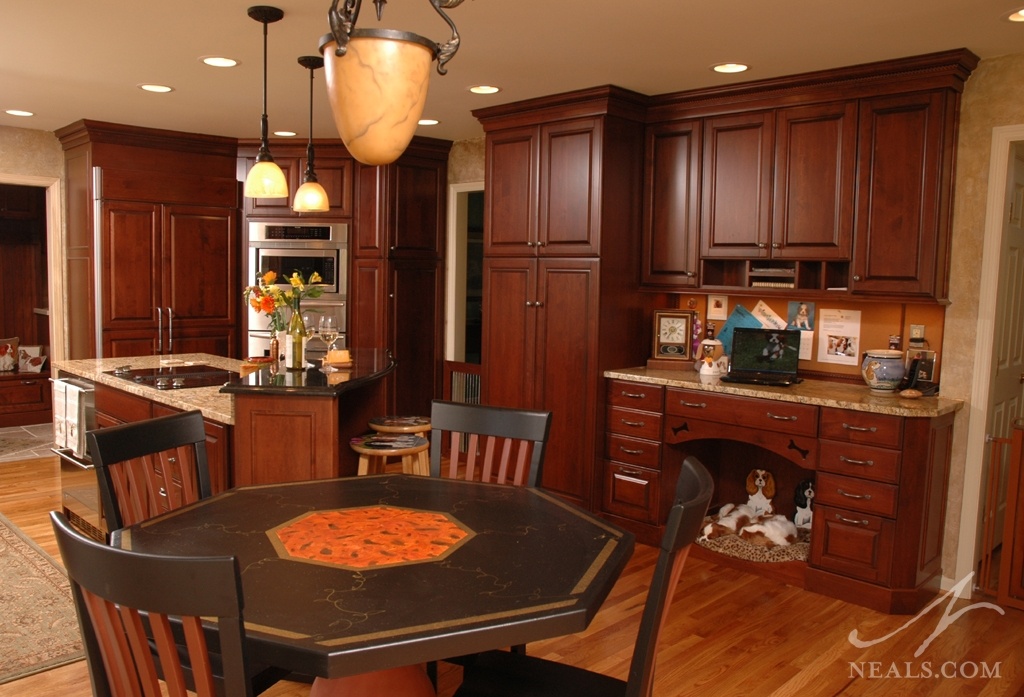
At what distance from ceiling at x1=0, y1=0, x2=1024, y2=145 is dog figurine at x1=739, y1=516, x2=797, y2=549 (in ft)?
7.17

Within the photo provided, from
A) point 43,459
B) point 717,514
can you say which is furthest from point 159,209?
point 717,514

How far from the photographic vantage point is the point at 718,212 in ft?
14.0

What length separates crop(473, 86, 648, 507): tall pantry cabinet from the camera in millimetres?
4344

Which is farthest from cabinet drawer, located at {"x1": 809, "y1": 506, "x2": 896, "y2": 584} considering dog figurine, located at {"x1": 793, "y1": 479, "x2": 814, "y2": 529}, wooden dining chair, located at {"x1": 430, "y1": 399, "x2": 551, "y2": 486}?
wooden dining chair, located at {"x1": 430, "y1": 399, "x2": 551, "y2": 486}

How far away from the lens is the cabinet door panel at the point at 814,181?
381cm

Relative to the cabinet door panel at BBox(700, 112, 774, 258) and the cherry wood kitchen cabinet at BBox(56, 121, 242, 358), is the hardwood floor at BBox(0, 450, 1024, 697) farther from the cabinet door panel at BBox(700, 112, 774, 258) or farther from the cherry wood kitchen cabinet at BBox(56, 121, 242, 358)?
the cherry wood kitchen cabinet at BBox(56, 121, 242, 358)

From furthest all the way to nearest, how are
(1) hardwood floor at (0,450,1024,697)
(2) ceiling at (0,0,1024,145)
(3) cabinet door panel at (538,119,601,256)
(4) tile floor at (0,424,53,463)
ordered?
(4) tile floor at (0,424,53,463)
(3) cabinet door panel at (538,119,601,256)
(2) ceiling at (0,0,1024,145)
(1) hardwood floor at (0,450,1024,697)

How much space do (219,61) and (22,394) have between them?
4485 mm

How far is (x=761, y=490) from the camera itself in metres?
4.38

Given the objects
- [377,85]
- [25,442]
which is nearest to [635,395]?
[377,85]

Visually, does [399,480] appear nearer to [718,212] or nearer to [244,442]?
[244,442]

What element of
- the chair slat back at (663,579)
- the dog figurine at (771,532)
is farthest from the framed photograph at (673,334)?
the chair slat back at (663,579)

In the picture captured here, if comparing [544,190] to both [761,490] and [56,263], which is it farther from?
[56,263]

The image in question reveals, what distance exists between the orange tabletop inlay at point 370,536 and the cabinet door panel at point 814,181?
8.54 feet
